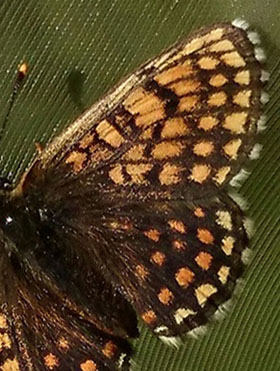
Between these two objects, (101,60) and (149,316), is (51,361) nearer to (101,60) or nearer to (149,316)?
(149,316)

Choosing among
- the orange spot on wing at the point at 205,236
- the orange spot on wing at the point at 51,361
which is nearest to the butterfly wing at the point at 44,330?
the orange spot on wing at the point at 51,361

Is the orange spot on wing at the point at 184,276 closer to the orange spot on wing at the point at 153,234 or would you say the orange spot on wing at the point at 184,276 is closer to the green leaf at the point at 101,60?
the orange spot on wing at the point at 153,234

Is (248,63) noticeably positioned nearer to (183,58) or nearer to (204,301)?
(183,58)

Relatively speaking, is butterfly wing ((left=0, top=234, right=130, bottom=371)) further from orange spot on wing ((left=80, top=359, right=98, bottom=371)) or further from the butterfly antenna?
the butterfly antenna

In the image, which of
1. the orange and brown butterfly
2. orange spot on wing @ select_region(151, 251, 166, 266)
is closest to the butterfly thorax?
the orange and brown butterfly

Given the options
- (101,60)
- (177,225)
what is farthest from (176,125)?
(101,60)
